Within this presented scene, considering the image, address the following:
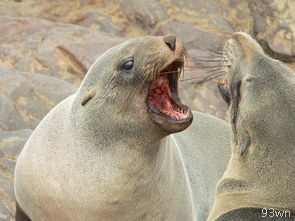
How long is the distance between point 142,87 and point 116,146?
1.55ft

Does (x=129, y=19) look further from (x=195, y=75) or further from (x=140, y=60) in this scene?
(x=140, y=60)

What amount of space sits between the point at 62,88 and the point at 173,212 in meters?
3.23

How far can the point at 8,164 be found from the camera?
745 centimetres

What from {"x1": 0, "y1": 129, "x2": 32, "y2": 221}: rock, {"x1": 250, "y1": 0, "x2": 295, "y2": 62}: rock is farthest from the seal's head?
{"x1": 250, "y1": 0, "x2": 295, "y2": 62}: rock

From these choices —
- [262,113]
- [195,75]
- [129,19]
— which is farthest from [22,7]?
[262,113]

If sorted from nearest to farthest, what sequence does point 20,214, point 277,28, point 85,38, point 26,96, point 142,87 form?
point 142,87 → point 20,214 → point 26,96 → point 85,38 → point 277,28

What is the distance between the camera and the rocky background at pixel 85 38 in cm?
856

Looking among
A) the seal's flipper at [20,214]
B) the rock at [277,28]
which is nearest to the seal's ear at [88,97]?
the seal's flipper at [20,214]

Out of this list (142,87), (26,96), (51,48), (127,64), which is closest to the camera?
(142,87)

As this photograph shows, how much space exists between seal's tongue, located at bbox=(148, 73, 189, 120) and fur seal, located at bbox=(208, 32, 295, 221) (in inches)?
16.0

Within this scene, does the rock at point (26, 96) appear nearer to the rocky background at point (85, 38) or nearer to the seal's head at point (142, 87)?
the rocky background at point (85, 38)

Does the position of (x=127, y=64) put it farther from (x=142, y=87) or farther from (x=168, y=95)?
(x=168, y=95)

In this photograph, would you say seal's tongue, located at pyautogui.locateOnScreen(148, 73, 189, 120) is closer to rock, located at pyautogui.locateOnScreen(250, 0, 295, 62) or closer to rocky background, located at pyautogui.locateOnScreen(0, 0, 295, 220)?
rocky background, located at pyautogui.locateOnScreen(0, 0, 295, 220)

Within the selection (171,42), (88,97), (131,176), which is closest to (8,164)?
(88,97)
